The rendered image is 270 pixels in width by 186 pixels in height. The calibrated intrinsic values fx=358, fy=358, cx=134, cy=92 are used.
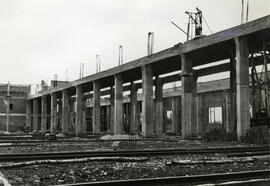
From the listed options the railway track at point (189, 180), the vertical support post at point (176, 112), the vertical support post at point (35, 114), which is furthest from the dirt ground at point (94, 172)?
the vertical support post at point (35, 114)

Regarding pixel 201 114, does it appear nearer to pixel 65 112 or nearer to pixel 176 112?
pixel 176 112

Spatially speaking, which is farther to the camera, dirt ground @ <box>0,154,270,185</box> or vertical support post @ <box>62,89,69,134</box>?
vertical support post @ <box>62,89,69,134</box>

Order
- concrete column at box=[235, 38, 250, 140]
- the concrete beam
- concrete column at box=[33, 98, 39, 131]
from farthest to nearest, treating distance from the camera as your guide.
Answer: concrete column at box=[33, 98, 39, 131] → concrete column at box=[235, 38, 250, 140] → the concrete beam

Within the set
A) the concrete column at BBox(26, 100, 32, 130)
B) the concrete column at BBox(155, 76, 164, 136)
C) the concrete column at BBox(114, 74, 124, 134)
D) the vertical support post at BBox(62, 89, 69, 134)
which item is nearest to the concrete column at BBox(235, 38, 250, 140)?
the concrete column at BBox(114, 74, 124, 134)

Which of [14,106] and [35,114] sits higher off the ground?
[14,106]

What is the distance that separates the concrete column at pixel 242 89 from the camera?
2256cm

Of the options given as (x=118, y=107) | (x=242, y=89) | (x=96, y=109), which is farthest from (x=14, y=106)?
(x=242, y=89)

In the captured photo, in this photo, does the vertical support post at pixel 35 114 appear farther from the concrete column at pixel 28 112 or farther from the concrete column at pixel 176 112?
the concrete column at pixel 176 112

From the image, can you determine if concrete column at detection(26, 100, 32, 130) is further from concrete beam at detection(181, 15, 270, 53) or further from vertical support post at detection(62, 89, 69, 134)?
concrete beam at detection(181, 15, 270, 53)

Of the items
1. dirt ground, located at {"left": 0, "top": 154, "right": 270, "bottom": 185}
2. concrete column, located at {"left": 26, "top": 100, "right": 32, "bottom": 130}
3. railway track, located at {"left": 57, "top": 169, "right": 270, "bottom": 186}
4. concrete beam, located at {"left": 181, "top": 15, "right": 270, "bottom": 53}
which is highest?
concrete beam, located at {"left": 181, "top": 15, "right": 270, "bottom": 53}

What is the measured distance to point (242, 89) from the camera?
22.7 meters

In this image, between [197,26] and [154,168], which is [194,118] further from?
[154,168]

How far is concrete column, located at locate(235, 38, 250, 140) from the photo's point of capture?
2256 cm

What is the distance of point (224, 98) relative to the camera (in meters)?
44.6
